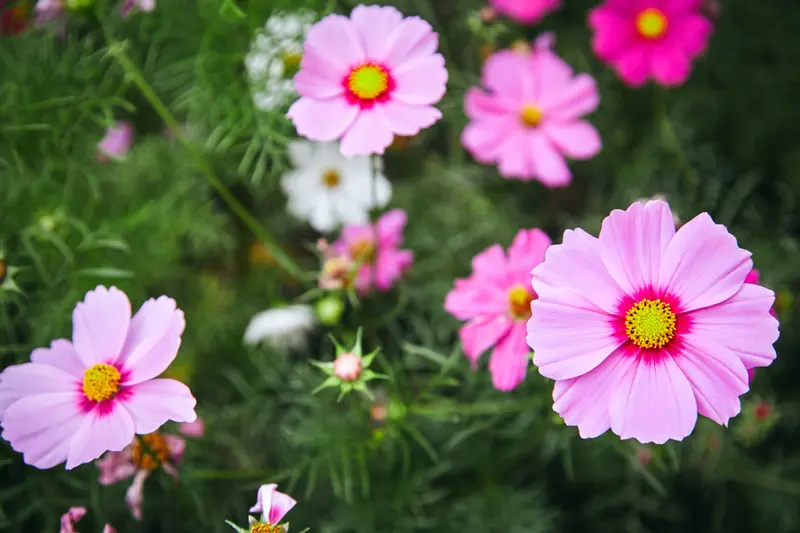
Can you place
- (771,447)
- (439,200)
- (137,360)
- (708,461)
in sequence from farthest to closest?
(439,200) < (771,447) < (708,461) < (137,360)

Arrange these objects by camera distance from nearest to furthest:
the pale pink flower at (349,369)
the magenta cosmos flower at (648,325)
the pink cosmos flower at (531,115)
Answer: the magenta cosmos flower at (648,325), the pale pink flower at (349,369), the pink cosmos flower at (531,115)

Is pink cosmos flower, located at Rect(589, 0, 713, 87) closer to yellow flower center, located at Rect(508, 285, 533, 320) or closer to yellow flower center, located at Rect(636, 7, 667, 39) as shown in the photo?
yellow flower center, located at Rect(636, 7, 667, 39)

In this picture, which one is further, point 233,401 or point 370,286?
point 233,401

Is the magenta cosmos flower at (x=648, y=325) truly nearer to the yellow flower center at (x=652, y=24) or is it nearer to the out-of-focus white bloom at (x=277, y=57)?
the out-of-focus white bloom at (x=277, y=57)

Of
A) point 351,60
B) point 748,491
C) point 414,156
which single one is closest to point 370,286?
point 351,60

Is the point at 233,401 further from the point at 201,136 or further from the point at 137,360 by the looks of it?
the point at 137,360

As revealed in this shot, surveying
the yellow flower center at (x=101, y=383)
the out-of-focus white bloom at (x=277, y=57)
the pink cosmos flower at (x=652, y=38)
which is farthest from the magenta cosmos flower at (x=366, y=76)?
the pink cosmos flower at (x=652, y=38)

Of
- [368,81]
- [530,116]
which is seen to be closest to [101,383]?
[368,81]
